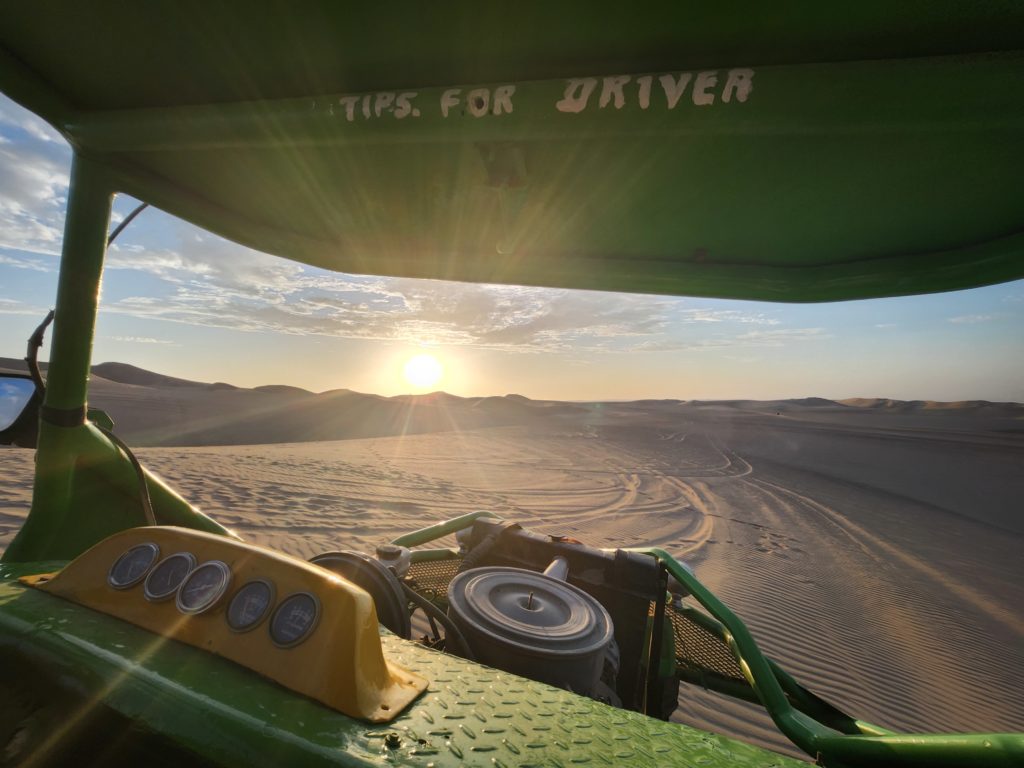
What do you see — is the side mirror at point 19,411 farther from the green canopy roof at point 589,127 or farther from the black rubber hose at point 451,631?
the black rubber hose at point 451,631

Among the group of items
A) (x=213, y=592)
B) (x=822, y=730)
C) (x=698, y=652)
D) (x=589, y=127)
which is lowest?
(x=698, y=652)

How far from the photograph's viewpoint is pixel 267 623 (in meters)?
0.98

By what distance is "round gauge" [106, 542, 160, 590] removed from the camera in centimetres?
112

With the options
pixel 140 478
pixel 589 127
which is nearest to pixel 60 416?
pixel 140 478

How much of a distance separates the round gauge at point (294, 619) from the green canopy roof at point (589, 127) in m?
1.13

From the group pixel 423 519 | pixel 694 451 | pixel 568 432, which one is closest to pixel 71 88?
pixel 423 519

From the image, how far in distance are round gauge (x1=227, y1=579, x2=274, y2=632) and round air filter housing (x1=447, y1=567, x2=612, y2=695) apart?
64cm

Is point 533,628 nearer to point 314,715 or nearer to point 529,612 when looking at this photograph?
point 529,612

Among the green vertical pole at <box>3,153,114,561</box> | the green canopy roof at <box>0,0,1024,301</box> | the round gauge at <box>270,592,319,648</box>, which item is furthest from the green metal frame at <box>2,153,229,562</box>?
the round gauge at <box>270,592,319,648</box>

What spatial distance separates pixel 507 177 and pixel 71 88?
4.63 feet

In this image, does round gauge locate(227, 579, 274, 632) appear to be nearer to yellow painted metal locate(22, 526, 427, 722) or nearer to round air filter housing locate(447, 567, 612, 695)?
yellow painted metal locate(22, 526, 427, 722)

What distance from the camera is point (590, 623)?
151cm

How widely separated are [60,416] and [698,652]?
9.97ft

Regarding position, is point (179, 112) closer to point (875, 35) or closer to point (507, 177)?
point (507, 177)
